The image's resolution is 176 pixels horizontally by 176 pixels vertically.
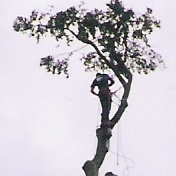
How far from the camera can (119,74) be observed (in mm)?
12555

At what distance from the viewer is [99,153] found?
11219 millimetres

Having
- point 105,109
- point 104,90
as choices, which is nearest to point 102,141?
point 105,109

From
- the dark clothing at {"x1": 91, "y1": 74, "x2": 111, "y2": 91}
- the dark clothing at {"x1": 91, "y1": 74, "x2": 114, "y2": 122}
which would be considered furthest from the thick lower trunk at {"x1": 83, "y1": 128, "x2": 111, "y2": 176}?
the dark clothing at {"x1": 91, "y1": 74, "x2": 111, "y2": 91}

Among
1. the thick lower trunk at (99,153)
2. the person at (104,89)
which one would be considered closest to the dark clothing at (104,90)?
the person at (104,89)

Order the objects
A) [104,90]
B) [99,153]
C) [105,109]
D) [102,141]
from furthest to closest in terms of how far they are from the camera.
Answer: [104,90] → [105,109] → [102,141] → [99,153]

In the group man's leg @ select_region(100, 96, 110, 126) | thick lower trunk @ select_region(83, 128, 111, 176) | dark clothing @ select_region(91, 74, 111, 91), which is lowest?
thick lower trunk @ select_region(83, 128, 111, 176)

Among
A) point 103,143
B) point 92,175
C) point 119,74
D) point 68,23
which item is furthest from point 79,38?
point 92,175

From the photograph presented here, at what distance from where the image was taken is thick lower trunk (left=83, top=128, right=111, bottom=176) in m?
10.6

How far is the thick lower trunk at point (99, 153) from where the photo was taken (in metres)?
10.6

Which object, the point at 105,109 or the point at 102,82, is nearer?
the point at 105,109

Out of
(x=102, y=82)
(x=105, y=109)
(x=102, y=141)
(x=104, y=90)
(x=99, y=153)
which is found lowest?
(x=99, y=153)

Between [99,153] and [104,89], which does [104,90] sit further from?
[99,153]

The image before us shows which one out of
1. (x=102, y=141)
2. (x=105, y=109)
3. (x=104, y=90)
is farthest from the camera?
(x=104, y=90)

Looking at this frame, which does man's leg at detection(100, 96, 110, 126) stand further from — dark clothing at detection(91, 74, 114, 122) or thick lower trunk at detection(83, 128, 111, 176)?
thick lower trunk at detection(83, 128, 111, 176)
